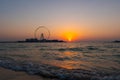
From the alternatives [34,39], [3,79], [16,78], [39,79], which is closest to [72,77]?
[39,79]

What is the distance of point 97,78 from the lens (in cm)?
609

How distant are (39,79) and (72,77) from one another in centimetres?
116

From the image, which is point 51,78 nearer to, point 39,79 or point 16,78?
point 39,79

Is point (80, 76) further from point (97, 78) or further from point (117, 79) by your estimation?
point (117, 79)

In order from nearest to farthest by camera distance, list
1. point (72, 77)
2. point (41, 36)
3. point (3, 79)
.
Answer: point (3, 79) < point (72, 77) < point (41, 36)

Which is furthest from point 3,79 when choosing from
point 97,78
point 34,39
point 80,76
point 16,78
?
point 34,39

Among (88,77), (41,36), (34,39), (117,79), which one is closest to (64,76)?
(88,77)

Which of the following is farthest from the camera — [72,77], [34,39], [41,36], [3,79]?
[34,39]

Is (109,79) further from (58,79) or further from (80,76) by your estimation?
(58,79)

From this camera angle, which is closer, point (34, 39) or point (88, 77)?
point (88, 77)

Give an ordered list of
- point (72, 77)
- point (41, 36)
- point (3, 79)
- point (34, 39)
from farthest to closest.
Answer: point (34, 39) → point (41, 36) → point (72, 77) → point (3, 79)

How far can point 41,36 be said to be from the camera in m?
115

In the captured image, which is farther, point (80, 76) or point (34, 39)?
point (34, 39)

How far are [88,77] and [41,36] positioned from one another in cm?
10925
